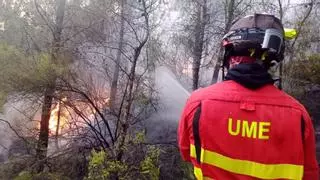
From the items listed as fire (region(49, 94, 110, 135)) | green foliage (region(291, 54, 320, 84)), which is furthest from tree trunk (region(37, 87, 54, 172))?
green foliage (region(291, 54, 320, 84))

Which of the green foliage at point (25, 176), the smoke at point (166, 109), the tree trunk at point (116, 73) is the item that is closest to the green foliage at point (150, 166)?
the tree trunk at point (116, 73)

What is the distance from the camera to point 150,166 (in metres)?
7.62

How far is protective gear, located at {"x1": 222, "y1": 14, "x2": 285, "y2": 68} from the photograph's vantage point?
203 centimetres

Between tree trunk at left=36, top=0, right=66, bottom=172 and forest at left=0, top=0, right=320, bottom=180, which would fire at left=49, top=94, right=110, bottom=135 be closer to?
forest at left=0, top=0, right=320, bottom=180

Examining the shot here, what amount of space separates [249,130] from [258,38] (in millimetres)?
477

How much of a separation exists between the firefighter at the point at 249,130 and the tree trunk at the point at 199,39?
1615 cm

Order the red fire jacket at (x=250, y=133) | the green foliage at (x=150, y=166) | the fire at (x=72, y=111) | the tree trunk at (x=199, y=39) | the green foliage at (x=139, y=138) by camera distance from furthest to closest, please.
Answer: the tree trunk at (x=199, y=39) → the fire at (x=72, y=111) → the green foliage at (x=139, y=138) → the green foliage at (x=150, y=166) → the red fire jacket at (x=250, y=133)

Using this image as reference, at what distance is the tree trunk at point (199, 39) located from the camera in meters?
18.1

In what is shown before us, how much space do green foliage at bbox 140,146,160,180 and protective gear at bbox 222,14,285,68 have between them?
5.72 metres

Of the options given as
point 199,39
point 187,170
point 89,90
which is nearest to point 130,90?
point 89,90

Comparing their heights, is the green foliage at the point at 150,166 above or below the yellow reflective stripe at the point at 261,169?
below

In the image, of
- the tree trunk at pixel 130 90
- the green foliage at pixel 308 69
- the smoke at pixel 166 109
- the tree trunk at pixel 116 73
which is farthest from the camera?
the smoke at pixel 166 109

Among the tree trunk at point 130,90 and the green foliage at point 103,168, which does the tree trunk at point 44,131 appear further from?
the green foliage at point 103,168

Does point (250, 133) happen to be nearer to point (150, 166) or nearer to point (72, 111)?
point (150, 166)
